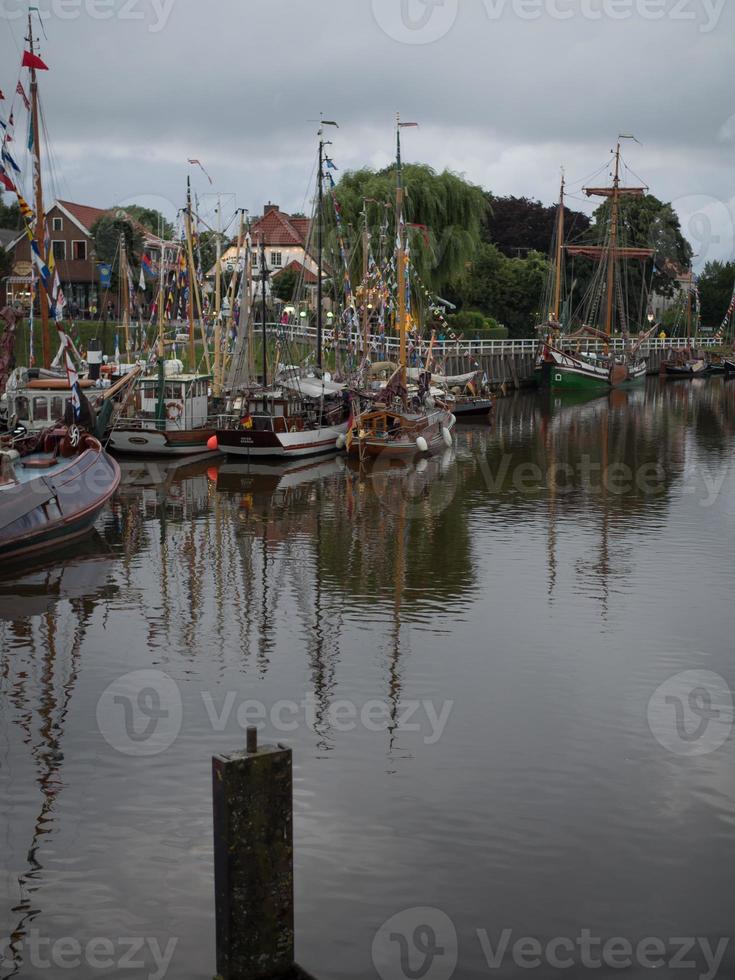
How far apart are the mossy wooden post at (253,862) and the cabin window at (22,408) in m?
Answer: 26.2

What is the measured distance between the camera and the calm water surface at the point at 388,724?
11.6 m

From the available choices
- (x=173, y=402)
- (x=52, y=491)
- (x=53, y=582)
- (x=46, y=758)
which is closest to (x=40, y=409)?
(x=52, y=491)

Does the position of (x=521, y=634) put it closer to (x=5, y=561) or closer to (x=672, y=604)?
(x=672, y=604)

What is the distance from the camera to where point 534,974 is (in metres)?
10.7

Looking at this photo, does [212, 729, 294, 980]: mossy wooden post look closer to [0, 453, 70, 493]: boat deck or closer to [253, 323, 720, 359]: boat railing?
[0, 453, 70, 493]: boat deck

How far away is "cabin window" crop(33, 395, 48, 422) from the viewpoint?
111 ft

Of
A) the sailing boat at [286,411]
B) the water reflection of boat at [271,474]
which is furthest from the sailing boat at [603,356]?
the water reflection of boat at [271,474]

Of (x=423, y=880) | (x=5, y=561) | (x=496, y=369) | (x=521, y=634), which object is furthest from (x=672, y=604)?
(x=496, y=369)

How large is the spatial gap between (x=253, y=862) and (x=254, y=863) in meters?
0.01

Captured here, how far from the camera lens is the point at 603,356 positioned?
87312 mm

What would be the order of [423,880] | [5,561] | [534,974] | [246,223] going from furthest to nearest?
[246,223]
[5,561]
[423,880]
[534,974]

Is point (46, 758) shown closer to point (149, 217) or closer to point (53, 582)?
point (53, 582)

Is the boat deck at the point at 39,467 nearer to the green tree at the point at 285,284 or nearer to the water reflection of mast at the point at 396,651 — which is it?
the water reflection of mast at the point at 396,651

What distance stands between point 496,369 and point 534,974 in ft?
235
